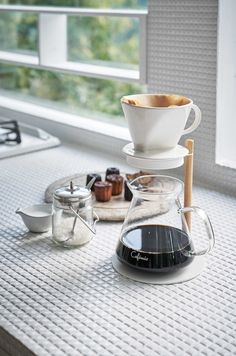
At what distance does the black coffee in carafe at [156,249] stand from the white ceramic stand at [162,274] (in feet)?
0.07

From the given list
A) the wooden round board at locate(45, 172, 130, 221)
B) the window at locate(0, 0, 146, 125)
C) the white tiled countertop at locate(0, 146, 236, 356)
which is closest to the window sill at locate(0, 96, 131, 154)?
the window at locate(0, 0, 146, 125)

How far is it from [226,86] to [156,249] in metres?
0.67

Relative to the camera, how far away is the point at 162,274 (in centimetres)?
116

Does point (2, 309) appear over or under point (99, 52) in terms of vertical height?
under

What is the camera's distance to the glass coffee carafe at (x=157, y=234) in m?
1.13

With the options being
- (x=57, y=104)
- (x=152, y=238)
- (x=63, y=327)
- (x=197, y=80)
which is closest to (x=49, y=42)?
(x=57, y=104)

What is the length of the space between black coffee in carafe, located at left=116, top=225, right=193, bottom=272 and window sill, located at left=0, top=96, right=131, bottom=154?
0.75 metres

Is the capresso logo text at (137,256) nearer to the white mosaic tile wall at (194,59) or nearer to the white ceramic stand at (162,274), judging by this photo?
the white ceramic stand at (162,274)

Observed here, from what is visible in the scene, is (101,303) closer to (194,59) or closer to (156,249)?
(156,249)

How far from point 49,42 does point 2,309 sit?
1410 mm

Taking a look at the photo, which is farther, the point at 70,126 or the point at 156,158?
the point at 70,126

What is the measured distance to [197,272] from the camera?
1.18m

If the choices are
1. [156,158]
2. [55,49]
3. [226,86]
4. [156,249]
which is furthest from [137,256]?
[55,49]

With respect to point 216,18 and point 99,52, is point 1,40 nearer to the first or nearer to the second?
point 99,52
